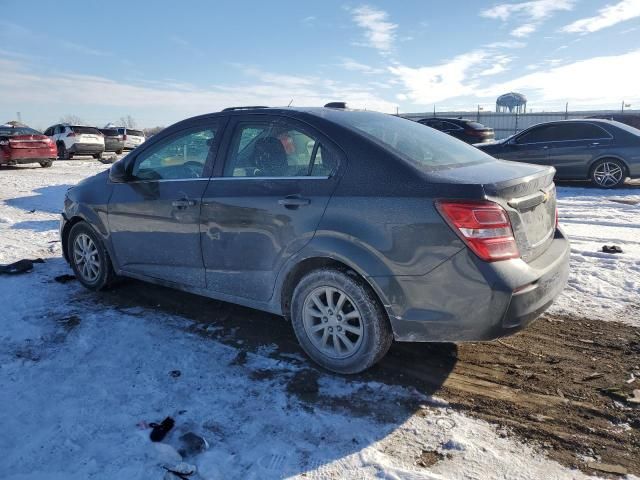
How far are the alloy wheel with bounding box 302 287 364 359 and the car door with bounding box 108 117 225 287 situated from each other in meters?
1.04

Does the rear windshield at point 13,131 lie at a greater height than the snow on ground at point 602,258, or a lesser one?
greater

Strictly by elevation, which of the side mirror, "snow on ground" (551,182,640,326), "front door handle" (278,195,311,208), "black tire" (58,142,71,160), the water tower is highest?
the water tower

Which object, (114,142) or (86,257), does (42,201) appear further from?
(114,142)

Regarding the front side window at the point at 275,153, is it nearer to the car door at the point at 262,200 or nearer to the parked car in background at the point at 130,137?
the car door at the point at 262,200

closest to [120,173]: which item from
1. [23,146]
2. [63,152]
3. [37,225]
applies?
[37,225]

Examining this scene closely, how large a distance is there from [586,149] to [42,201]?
11.5 meters

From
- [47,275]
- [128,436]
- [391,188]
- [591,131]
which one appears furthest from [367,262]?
[591,131]

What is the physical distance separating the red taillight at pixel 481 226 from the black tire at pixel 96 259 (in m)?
3.32

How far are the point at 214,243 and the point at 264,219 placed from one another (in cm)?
54

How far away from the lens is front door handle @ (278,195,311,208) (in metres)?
3.10

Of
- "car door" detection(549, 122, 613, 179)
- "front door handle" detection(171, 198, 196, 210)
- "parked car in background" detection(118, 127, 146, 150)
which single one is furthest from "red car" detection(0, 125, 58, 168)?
"car door" detection(549, 122, 613, 179)

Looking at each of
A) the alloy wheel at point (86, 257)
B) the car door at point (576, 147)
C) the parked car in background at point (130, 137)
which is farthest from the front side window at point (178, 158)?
the parked car in background at point (130, 137)

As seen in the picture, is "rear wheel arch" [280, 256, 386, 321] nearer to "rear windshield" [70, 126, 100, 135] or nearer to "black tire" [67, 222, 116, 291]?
"black tire" [67, 222, 116, 291]

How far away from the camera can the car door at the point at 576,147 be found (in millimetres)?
10297
